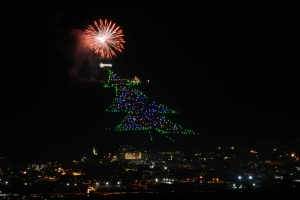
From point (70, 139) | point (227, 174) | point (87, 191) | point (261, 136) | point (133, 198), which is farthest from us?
point (261, 136)

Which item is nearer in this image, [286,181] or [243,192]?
[243,192]

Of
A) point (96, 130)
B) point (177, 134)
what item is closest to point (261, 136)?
point (177, 134)

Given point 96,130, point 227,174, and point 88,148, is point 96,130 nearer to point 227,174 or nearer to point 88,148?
point 88,148

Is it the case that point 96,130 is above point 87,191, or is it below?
above

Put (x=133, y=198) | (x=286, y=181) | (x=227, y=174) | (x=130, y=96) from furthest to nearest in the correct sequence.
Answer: (x=130, y=96)
(x=227, y=174)
(x=286, y=181)
(x=133, y=198)

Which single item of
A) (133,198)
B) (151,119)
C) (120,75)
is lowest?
(133,198)

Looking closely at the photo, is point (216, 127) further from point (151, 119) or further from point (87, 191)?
point (87, 191)

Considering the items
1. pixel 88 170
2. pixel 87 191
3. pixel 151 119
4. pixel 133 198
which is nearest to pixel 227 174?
pixel 88 170
